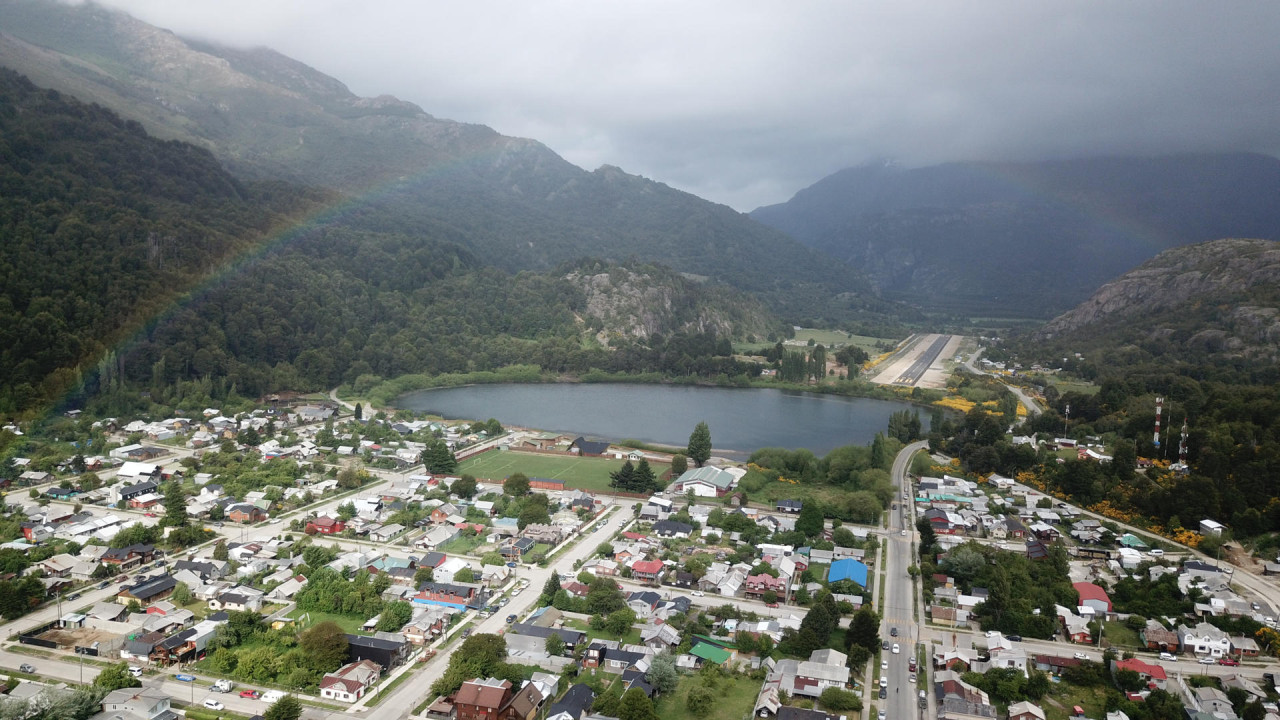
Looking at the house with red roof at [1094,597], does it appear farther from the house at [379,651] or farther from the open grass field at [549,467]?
the open grass field at [549,467]

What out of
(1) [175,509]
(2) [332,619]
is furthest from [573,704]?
(1) [175,509]

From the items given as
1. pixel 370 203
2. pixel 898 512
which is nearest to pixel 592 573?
pixel 898 512

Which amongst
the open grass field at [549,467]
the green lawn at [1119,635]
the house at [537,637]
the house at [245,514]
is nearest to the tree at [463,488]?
the open grass field at [549,467]

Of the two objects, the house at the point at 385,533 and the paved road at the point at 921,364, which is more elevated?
the paved road at the point at 921,364

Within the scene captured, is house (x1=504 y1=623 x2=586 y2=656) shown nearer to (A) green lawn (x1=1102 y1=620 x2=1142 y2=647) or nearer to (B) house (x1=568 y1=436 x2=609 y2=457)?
(A) green lawn (x1=1102 y1=620 x2=1142 y2=647)

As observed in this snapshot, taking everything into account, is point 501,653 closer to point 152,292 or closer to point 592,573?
point 592,573

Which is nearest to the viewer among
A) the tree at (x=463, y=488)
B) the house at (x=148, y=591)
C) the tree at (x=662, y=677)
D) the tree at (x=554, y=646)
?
the tree at (x=662, y=677)
